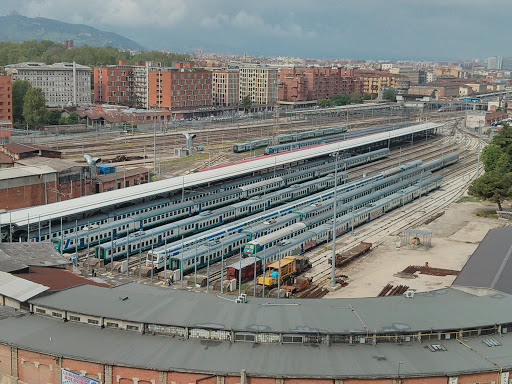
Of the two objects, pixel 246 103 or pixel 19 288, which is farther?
pixel 246 103

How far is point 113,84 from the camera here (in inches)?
4921

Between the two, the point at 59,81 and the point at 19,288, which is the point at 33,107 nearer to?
the point at 59,81

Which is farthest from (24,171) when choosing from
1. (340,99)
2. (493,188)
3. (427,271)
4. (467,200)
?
(340,99)

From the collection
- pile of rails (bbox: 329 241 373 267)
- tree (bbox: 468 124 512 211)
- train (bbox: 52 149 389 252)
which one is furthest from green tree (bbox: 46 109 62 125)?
pile of rails (bbox: 329 241 373 267)

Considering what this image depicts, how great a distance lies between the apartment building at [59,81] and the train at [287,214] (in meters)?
69.7

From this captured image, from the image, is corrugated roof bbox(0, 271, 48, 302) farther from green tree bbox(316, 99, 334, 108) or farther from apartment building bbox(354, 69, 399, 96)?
apartment building bbox(354, 69, 399, 96)

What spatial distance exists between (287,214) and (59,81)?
266 feet

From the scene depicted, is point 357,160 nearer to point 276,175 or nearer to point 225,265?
point 276,175

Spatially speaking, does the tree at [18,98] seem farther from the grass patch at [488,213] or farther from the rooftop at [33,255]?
the grass patch at [488,213]

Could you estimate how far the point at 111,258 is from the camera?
122ft

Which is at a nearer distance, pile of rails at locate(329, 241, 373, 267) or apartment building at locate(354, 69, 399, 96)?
pile of rails at locate(329, 241, 373, 267)

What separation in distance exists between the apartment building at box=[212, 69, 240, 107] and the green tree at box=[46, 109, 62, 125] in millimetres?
40821

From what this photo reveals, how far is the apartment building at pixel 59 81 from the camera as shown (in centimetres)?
11247

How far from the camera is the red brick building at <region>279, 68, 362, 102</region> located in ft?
480
